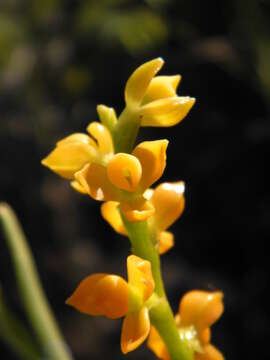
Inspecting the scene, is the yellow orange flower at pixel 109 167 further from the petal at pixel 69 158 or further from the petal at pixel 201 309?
the petal at pixel 201 309

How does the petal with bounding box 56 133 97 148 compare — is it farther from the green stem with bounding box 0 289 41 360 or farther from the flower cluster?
the green stem with bounding box 0 289 41 360

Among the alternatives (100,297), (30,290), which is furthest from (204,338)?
(30,290)

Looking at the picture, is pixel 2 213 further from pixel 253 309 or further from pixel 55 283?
pixel 55 283

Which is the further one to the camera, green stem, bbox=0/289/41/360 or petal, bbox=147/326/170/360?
green stem, bbox=0/289/41/360

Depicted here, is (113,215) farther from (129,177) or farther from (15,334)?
(15,334)

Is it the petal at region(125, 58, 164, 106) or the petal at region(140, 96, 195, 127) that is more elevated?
the petal at region(125, 58, 164, 106)

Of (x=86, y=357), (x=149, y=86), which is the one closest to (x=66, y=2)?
(x=86, y=357)

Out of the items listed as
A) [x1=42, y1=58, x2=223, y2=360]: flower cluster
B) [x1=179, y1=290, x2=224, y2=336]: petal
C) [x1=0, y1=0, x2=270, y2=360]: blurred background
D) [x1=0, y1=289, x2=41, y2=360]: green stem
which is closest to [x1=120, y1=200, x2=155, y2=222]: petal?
[x1=42, y1=58, x2=223, y2=360]: flower cluster
